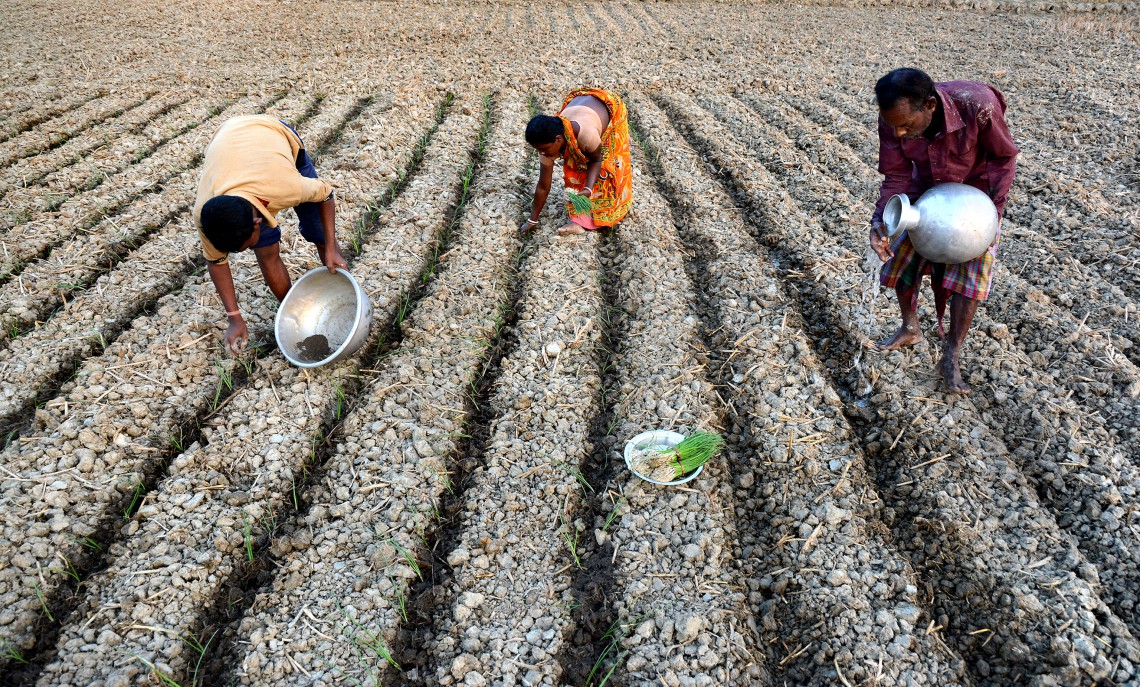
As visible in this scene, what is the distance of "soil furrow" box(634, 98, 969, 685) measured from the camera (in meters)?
2.27

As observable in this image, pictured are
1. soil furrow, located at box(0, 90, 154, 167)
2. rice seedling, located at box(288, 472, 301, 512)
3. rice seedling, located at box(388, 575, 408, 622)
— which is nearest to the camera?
rice seedling, located at box(388, 575, 408, 622)

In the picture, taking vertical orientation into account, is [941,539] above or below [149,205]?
above

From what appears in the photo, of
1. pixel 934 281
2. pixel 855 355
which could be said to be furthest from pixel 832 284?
pixel 934 281

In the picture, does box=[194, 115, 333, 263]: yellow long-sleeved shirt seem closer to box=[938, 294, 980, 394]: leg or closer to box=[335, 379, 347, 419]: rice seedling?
box=[335, 379, 347, 419]: rice seedling

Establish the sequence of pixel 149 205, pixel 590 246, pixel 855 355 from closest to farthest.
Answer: pixel 855 355 < pixel 590 246 < pixel 149 205

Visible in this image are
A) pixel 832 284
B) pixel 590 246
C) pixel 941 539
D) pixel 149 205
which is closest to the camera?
pixel 941 539

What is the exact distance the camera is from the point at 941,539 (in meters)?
2.57

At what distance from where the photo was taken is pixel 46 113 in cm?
653

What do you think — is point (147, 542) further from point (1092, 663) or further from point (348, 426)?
point (1092, 663)

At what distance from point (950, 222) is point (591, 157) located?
227 cm

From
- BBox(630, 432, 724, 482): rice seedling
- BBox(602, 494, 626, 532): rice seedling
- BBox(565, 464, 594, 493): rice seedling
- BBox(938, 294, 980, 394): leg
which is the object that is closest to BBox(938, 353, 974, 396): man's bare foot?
BBox(938, 294, 980, 394): leg

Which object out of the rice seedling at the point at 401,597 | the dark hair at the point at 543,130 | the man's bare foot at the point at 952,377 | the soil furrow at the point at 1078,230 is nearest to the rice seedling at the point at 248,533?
the rice seedling at the point at 401,597

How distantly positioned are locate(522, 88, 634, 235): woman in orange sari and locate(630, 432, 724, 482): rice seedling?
77.7 inches

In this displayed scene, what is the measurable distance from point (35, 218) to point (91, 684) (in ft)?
12.7
